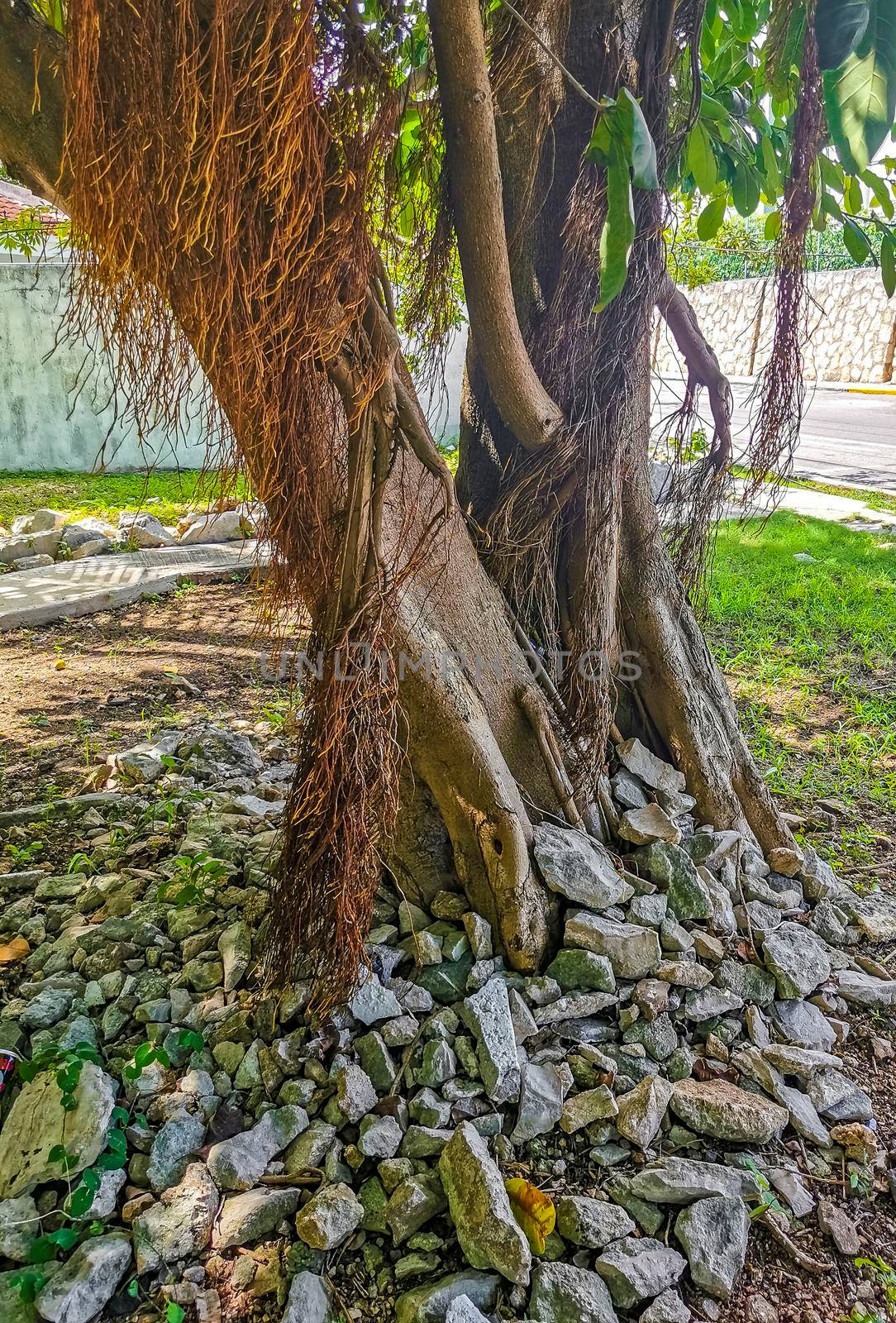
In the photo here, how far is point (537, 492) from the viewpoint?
215 cm

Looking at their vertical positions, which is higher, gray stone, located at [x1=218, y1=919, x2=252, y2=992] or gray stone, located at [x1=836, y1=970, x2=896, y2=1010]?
gray stone, located at [x1=218, y1=919, x2=252, y2=992]

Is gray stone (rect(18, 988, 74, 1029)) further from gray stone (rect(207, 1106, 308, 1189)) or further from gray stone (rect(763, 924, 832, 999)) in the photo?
gray stone (rect(763, 924, 832, 999))

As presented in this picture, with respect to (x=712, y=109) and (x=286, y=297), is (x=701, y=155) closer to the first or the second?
(x=712, y=109)

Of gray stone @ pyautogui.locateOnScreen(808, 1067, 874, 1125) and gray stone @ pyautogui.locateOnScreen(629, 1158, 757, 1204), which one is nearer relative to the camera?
gray stone @ pyautogui.locateOnScreen(629, 1158, 757, 1204)

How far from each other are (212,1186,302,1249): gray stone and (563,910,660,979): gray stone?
0.77 metres

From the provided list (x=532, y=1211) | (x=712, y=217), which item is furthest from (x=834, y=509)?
(x=532, y=1211)

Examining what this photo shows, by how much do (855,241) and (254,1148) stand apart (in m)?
2.71

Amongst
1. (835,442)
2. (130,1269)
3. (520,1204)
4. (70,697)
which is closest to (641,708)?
(520,1204)

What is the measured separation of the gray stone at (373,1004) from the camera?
5.91 feet

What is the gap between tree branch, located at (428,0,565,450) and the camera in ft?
5.03

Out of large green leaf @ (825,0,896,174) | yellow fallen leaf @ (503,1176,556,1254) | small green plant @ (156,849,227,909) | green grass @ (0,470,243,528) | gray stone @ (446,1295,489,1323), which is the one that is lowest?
yellow fallen leaf @ (503,1176,556,1254)

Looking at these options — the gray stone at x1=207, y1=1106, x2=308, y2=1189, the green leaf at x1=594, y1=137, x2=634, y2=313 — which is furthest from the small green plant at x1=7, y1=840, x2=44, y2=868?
the green leaf at x1=594, y1=137, x2=634, y2=313

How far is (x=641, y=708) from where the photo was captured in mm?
2609

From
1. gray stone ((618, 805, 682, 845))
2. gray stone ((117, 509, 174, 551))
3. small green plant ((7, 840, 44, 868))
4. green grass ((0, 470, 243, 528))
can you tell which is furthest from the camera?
green grass ((0, 470, 243, 528))
